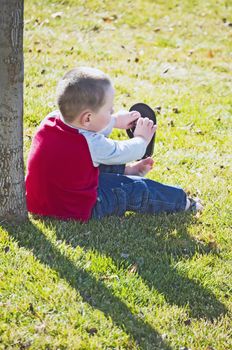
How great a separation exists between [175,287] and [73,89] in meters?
1.40

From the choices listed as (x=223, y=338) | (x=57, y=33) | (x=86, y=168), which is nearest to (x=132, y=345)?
(x=223, y=338)

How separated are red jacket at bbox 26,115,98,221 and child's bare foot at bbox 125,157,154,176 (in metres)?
0.52

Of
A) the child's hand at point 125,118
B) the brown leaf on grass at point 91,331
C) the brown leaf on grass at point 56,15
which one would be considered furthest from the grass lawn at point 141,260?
the brown leaf on grass at point 56,15

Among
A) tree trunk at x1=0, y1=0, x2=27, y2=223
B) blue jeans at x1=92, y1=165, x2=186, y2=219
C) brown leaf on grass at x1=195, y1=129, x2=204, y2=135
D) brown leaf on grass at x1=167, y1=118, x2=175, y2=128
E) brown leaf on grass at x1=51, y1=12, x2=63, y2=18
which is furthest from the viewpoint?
brown leaf on grass at x1=51, y1=12, x2=63, y2=18

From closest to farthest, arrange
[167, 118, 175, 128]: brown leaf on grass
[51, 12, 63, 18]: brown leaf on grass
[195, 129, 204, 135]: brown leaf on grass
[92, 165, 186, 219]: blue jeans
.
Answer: [92, 165, 186, 219]: blue jeans, [195, 129, 204, 135]: brown leaf on grass, [167, 118, 175, 128]: brown leaf on grass, [51, 12, 63, 18]: brown leaf on grass

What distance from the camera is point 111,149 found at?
4.27 meters

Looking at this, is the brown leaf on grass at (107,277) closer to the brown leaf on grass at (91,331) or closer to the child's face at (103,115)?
the brown leaf on grass at (91,331)

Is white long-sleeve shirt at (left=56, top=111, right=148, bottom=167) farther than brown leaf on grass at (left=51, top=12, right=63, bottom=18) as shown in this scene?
No

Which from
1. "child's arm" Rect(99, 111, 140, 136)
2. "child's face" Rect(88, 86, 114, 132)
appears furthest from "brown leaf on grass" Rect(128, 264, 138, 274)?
"child's arm" Rect(99, 111, 140, 136)

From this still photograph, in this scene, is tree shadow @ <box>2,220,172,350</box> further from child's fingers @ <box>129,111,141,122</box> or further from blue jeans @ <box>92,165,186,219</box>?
child's fingers @ <box>129,111,141,122</box>

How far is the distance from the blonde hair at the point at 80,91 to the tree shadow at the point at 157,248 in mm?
768

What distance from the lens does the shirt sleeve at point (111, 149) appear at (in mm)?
4215

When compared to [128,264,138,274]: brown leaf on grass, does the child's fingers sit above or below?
above

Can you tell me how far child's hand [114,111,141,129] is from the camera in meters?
4.69
